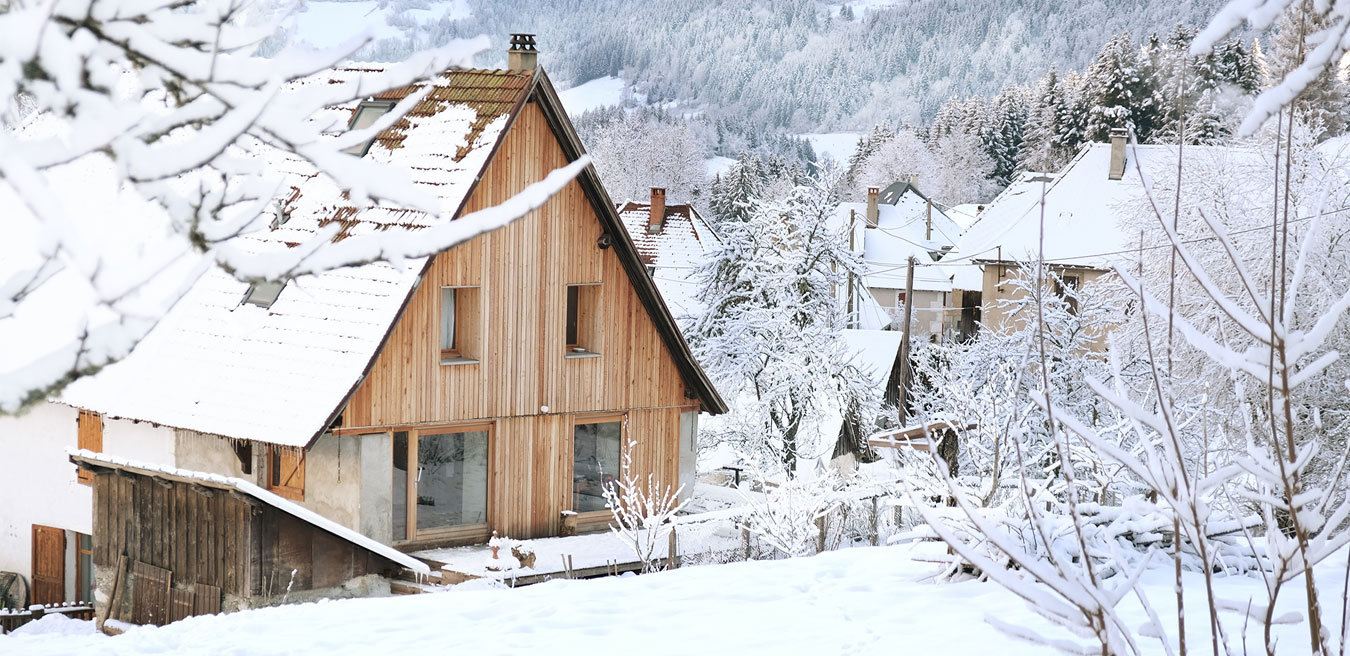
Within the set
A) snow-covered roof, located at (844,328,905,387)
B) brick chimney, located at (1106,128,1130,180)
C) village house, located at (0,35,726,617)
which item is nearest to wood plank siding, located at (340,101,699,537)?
village house, located at (0,35,726,617)

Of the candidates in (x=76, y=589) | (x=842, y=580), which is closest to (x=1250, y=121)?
(x=842, y=580)

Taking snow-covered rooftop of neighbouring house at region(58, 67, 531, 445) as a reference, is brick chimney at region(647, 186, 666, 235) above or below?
above

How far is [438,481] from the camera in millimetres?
17719

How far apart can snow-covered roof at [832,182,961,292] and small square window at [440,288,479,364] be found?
129ft

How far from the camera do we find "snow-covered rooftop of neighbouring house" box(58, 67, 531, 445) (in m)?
16.6

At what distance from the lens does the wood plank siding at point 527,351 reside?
1736 centimetres

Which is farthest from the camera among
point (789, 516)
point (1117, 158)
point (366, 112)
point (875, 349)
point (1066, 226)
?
point (1117, 158)

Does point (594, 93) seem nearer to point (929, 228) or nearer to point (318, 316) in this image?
point (929, 228)

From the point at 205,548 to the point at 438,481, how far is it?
11.9ft

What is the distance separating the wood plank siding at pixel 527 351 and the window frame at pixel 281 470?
0.91 metres

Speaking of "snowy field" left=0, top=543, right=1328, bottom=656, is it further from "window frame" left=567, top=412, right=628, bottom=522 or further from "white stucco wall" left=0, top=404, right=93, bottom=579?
"white stucco wall" left=0, top=404, right=93, bottom=579

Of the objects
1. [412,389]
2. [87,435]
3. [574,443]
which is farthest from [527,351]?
[87,435]

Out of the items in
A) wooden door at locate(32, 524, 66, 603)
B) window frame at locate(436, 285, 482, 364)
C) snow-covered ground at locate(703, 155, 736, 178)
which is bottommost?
wooden door at locate(32, 524, 66, 603)

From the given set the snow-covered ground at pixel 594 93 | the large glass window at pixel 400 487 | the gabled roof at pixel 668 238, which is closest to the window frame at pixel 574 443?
the large glass window at pixel 400 487
